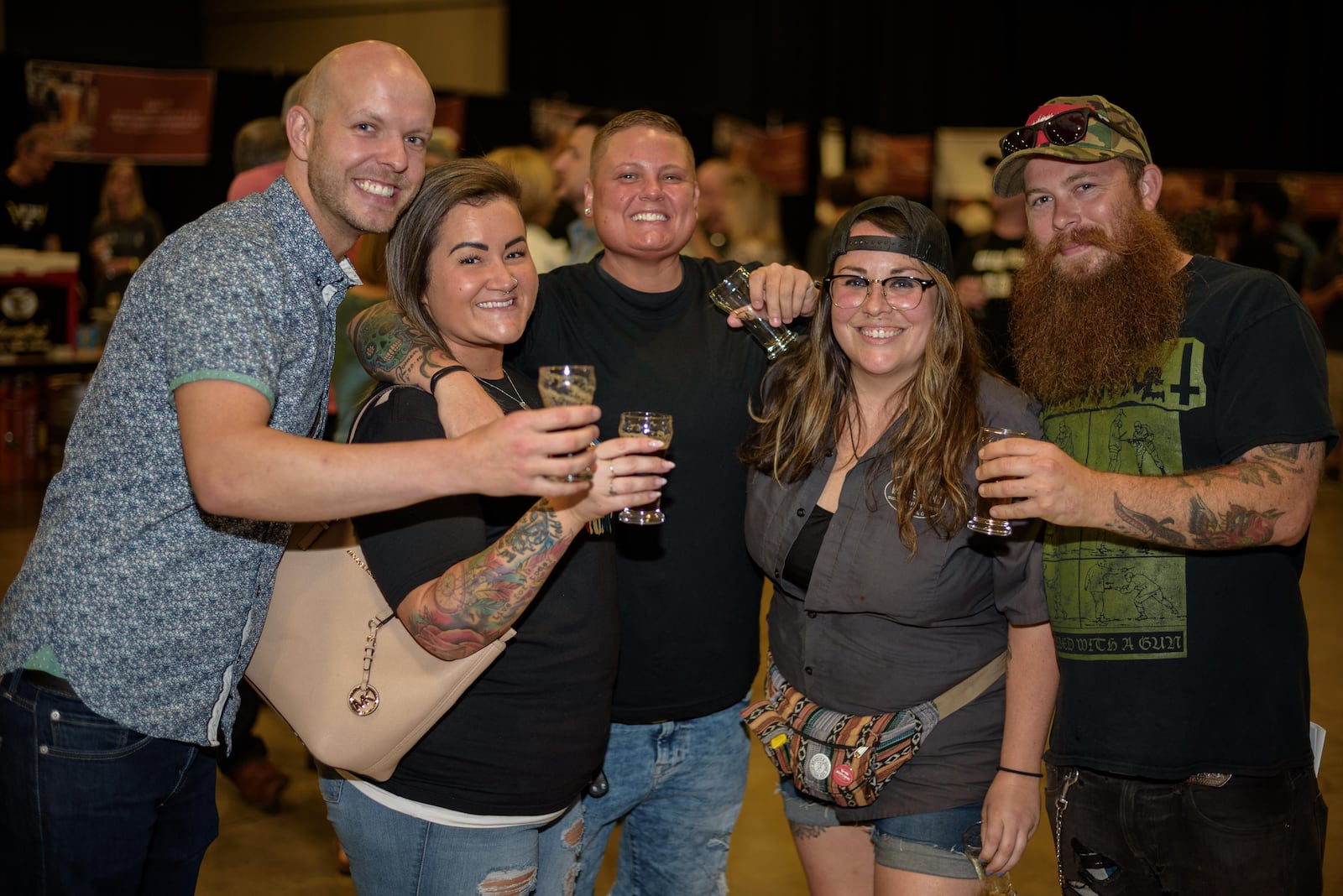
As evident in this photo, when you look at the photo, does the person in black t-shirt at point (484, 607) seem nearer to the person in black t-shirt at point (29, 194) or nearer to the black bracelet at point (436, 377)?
the black bracelet at point (436, 377)

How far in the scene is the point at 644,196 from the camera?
281 cm

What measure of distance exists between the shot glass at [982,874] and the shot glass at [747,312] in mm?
1180

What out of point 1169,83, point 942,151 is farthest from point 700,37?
point 1169,83

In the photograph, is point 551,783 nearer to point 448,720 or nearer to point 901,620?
point 448,720

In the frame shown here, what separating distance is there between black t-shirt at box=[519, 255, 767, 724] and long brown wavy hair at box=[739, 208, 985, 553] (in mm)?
114

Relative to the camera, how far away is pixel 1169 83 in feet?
47.3

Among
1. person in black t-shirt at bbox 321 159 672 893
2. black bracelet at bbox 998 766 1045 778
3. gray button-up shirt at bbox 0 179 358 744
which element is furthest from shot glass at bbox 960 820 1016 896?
gray button-up shirt at bbox 0 179 358 744

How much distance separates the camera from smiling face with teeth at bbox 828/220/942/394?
246 cm

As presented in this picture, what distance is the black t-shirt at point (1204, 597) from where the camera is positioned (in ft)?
7.14

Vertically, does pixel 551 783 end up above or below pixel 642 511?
below

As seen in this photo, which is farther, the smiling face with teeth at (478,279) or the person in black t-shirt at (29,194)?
the person in black t-shirt at (29,194)

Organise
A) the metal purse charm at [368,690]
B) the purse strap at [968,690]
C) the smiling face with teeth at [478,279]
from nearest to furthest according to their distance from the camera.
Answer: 1. the metal purse charm at [368,690]
2. the smiling face with teeth at [478,279]
3. the purse strap at [968,690]

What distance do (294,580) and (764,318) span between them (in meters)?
1.25

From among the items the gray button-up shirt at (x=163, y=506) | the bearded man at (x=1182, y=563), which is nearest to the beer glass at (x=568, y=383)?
the gray button-up shirt at (x=163, y=506)
